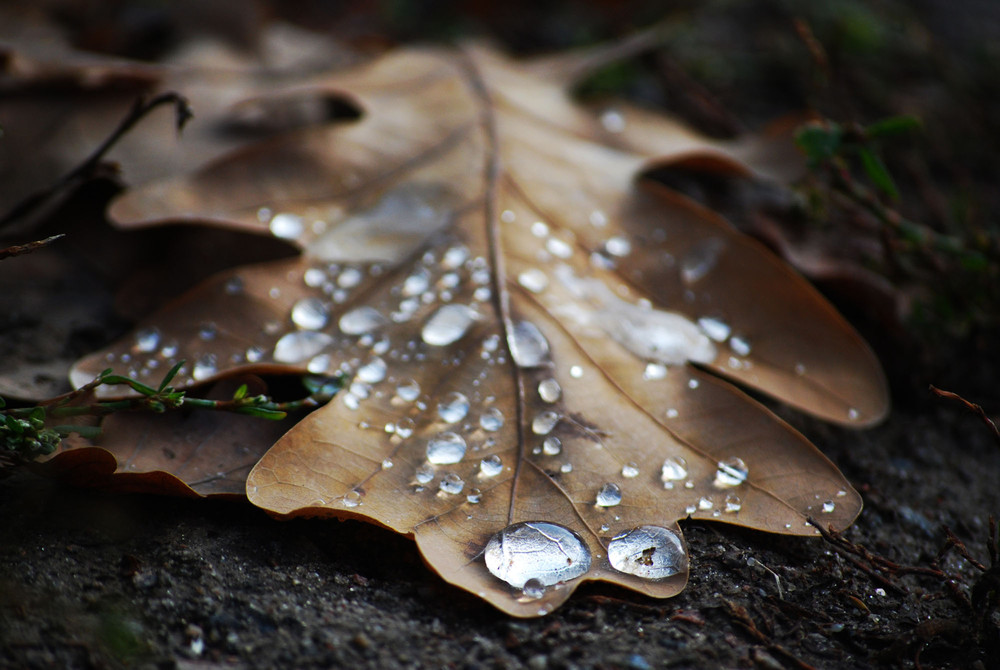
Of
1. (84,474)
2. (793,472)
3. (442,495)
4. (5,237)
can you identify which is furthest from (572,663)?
(5,237)

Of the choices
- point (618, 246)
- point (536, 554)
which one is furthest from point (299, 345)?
point (618, 246)

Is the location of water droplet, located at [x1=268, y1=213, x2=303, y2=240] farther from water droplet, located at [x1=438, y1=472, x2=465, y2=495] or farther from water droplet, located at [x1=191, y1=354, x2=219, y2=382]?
water droplet, located at [x1=438, y1=472, x2=465, y2=495]

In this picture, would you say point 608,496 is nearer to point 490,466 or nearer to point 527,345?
point 490,466

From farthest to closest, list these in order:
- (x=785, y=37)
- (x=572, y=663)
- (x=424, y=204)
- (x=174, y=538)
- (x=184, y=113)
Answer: (x=785, y=37) < (x=424, y=204) < (x=184, y=113) < (x=174, y=538) < (x=572, y=663)

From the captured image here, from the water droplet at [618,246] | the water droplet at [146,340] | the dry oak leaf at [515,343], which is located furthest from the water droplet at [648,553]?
the water droplet at [146,340]

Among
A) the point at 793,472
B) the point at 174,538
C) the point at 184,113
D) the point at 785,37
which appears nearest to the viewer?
the point at 174,538

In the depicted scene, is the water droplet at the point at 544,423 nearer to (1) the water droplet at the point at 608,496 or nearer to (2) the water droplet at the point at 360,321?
(1) the water droplet at the point at 608,496

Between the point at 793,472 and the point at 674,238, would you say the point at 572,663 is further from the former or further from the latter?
the point at 674,238
